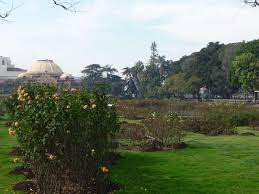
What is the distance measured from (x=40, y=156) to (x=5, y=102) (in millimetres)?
4595

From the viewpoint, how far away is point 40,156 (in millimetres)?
7688

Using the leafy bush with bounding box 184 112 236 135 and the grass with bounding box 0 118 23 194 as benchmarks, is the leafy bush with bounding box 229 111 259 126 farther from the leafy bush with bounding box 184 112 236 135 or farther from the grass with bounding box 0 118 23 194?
the grass with bounding box 0 118 23 194

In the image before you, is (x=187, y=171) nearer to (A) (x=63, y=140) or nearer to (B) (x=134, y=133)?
(A) (x=63, y=140)

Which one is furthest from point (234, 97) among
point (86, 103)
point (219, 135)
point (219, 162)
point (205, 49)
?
point (86, 103)

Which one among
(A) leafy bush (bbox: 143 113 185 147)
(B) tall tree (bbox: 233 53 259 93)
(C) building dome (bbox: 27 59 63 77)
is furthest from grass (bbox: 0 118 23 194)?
(C) building dome (bbox: 27 59 63 77)

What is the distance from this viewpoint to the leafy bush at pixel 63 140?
768 cm

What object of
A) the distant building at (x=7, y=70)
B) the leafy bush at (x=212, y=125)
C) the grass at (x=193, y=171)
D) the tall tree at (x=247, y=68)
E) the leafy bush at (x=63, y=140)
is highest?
the distant building at (x=7, y=70)

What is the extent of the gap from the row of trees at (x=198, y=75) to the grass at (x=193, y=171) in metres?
35.9

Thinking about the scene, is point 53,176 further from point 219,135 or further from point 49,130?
point 219,135

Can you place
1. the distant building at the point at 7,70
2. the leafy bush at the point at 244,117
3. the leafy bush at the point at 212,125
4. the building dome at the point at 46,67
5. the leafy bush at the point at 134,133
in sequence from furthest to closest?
1. the distant building at the point at 7,70
2. the building dome at the point at 46,67
3. the leafy bush at the point at 244,117
4. the leafy bush at the point at 212,125
5. the leafy bush at the point at 134,133

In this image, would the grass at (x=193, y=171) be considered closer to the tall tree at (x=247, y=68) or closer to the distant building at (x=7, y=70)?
the tall tree at (x=247, y=68)

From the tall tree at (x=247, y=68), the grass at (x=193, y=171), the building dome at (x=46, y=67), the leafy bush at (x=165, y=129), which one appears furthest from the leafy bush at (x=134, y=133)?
the building dome at (x=46, y=67)

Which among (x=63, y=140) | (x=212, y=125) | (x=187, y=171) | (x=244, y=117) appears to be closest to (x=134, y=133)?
(x=212, y=125)

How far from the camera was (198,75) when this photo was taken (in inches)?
2618
